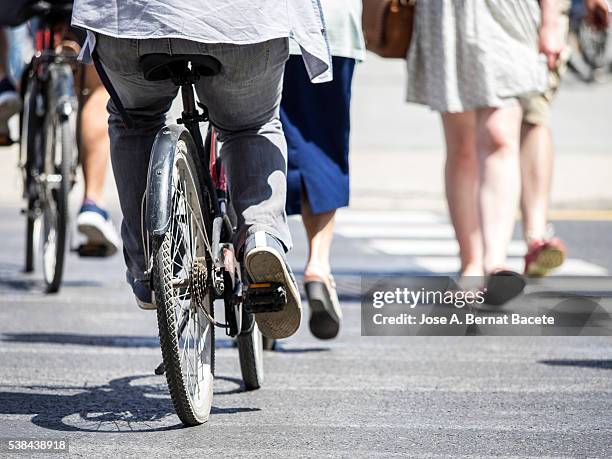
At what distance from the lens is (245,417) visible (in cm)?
447

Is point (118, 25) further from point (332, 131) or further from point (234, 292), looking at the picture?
point (332, 131)

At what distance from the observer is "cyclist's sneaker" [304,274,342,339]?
5.50 metres

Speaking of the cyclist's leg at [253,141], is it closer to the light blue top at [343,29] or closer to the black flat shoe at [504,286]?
the light blue top at [343,29]

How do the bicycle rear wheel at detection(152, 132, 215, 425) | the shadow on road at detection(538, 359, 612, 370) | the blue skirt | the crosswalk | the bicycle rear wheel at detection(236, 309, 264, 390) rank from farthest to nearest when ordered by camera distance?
the crosswalk
the blue skirt
the shadow on road at detection(538, 359, 612, 370)
the bicycle rear wheel at detection(236, 309, 264, 390)
the bicycle rear wheel at detection(152, 132, 215, 425)

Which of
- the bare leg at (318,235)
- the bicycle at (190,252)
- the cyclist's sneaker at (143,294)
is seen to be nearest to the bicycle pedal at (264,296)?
the bicycle at (190,252)

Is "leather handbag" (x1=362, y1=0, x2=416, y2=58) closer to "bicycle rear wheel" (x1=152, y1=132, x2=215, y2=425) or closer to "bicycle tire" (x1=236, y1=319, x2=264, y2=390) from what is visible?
"bicycle tire" (x1=236, y1=319, x2=264, y2=390)

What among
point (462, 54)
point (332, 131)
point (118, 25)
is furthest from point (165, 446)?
point (462, 54)

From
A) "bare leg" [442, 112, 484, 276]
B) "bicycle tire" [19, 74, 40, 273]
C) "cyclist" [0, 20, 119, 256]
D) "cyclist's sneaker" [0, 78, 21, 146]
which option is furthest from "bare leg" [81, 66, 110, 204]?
"bare leg" [442, 112, 484, 276]

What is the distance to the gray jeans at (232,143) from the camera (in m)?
4.29

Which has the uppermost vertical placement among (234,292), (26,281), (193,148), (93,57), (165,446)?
(93,57)

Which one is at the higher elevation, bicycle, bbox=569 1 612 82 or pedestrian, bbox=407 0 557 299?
pedestrian, bbox=407 0 557 299

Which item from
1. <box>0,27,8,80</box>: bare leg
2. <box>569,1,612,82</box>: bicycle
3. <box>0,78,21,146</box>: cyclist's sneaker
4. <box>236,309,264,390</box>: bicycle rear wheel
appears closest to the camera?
<box>236,309,264,390</box>: bicycle rear wheel

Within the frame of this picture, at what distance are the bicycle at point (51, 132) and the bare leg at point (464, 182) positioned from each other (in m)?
1.66

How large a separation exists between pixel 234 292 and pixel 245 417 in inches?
14.3
